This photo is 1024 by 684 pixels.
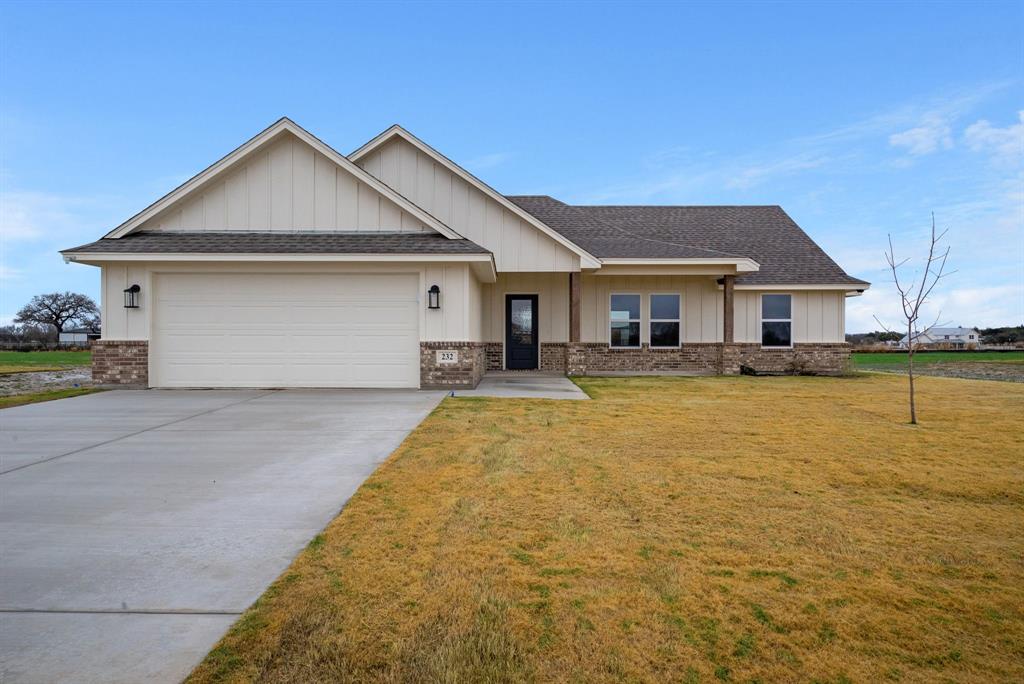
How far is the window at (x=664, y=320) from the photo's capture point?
53.3 ft

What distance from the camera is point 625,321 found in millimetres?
16250

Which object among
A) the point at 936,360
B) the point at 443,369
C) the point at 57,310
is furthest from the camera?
the point at 57,310

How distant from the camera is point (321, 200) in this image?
11.3m

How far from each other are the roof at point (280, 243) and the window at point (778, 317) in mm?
10243

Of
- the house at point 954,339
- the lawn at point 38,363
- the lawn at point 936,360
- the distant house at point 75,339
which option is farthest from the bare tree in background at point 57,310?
the house at point 954,339

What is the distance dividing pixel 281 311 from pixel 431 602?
996 cm

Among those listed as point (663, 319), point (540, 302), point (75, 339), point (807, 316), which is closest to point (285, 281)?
point (540, 302)

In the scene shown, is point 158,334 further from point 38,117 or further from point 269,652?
point 38,117

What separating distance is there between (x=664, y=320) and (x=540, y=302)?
401 centimetres

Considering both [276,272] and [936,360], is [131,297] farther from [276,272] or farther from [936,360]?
[936,360]

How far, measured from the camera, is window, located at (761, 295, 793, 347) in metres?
16.2

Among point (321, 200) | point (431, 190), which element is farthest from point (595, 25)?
point (321, 200)

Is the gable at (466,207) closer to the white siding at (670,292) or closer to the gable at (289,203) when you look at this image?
the white siding at (670,292)

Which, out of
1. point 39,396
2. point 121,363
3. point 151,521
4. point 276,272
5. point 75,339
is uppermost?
point 276,272
